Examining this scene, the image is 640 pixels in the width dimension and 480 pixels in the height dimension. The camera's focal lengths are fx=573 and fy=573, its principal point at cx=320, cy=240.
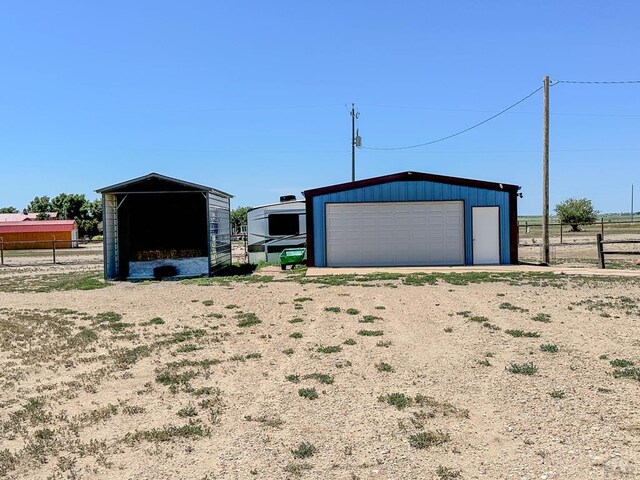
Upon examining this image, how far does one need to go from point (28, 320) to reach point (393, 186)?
12.1 meters

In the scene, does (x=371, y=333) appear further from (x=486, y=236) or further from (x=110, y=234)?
(x=110, y=234)

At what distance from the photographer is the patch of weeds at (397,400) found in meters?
5.05

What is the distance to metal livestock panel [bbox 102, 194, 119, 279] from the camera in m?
17.7

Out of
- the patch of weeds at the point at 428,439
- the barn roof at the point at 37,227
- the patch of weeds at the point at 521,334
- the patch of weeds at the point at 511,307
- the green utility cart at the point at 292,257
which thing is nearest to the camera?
the patch of weeds at the point at 428,439

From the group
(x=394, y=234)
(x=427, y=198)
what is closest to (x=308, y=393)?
(x=394, y=234)

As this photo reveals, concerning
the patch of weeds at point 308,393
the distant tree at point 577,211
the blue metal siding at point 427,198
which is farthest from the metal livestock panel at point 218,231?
the distant tree at point 577,211

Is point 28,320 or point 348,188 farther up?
point 348,188

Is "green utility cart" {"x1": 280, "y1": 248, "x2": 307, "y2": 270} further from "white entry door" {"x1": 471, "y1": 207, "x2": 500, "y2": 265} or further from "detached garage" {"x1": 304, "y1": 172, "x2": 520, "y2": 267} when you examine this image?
"white entry door" {"x1": 471, "y1": 207, "x2": 500, "y2": 265}

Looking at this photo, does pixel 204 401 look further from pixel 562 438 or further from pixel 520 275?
pixel 520 275

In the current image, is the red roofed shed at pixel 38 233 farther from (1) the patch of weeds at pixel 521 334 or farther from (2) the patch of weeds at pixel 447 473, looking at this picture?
(2) the patch of weeds at pixel 447 473

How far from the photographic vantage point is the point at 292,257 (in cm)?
1961

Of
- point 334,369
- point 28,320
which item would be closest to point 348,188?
point 28,320

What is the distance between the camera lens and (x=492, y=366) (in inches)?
245

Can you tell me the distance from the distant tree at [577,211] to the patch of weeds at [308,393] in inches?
2161
